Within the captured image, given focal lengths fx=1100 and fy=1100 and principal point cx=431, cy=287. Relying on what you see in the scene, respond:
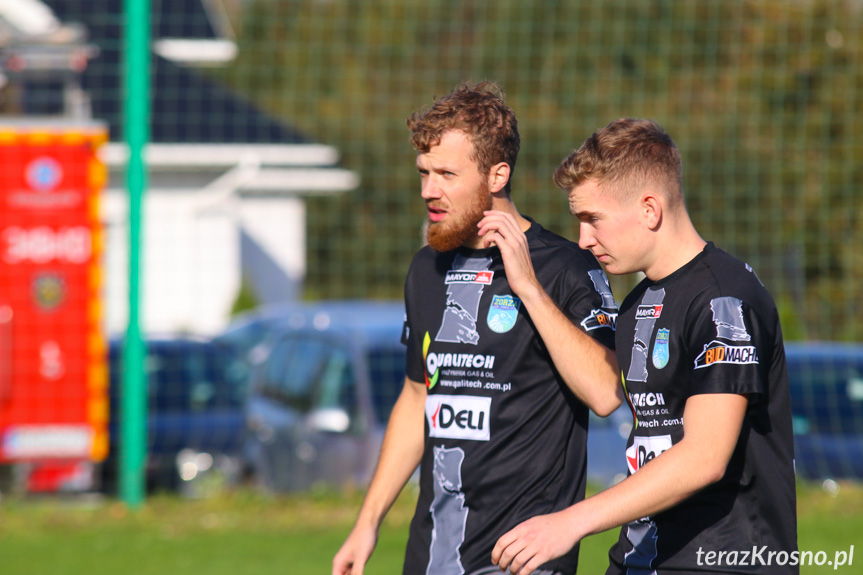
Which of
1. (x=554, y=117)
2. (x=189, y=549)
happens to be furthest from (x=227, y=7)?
(x=189, y=549)

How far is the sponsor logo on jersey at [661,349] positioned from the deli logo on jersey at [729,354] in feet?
0.48

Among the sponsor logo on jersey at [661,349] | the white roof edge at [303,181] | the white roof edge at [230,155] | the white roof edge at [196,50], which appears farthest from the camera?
the white roof edge at [196,50]

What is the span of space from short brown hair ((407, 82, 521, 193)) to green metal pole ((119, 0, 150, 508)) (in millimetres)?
4829

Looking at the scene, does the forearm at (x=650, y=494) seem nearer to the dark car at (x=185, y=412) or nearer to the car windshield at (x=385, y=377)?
the car windshield at (x=385, y=377)

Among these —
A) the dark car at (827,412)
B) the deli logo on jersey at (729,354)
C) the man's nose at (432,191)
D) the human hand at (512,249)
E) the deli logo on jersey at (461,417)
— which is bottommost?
the dark car at (827,412)

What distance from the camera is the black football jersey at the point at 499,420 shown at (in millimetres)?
3207

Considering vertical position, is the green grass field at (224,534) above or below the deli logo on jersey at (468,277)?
below

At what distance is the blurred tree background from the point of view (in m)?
10.6

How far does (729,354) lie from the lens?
2.42m

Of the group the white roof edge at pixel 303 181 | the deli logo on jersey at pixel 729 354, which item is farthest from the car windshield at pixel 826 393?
the white roof edge at pixel 303 181

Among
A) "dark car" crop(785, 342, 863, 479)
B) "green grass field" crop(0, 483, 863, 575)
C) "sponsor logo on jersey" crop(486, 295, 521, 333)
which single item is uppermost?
"sponsor logo on jersey" crop(486, 295, 521, 333)

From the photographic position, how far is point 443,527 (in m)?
3.29

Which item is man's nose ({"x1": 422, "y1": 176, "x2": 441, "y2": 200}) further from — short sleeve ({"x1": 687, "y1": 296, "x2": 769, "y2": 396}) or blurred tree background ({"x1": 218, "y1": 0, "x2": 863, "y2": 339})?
blurred tree background ({"x1": 218, "y1": 0, "x2": 863, "y2": 339})

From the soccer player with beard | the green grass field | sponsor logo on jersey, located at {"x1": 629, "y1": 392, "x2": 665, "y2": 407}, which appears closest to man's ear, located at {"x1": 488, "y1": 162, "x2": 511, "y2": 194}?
the soccer player with beard
